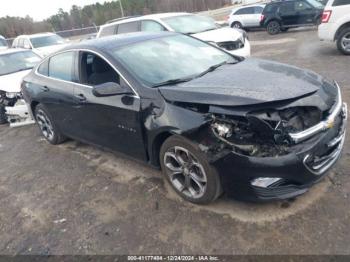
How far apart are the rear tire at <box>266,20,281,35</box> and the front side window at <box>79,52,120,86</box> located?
46.5ft

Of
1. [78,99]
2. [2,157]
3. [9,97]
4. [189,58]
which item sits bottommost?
[2,157]

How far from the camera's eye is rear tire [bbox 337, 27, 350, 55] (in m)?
8.48

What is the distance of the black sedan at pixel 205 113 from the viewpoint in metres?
2.75

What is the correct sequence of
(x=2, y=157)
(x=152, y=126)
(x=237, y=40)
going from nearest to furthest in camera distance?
1. (x=152, y=126)
2. (x=2, y=157)
3. (x=237, y=40)

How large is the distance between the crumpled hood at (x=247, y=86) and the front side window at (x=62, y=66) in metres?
1.84

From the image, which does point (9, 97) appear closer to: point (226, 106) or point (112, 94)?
point (112, 94)

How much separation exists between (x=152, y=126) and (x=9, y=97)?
5061 mm

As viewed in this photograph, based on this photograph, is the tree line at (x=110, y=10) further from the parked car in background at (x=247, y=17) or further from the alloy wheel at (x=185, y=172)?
the alloy wheel at (x=185, y=172)

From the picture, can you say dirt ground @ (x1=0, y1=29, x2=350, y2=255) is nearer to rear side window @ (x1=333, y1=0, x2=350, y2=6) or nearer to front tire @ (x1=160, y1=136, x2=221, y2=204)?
front tire @ (x1=160, y1=136, x2=221, y2=204)

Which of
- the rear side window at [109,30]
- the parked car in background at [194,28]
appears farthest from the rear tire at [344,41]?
the rear side window at [109,30]

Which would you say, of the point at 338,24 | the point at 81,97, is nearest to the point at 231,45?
the point at 338,24

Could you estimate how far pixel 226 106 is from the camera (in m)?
2.85

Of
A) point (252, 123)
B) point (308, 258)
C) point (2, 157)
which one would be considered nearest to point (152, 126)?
point (252, 123)

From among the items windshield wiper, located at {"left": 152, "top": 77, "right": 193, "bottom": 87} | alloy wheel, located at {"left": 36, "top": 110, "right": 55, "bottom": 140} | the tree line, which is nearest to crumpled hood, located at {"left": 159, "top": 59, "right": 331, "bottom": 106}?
windshield wiper, located at {"left": 152, "top": 77, "right": 193, "bottom": 87}
